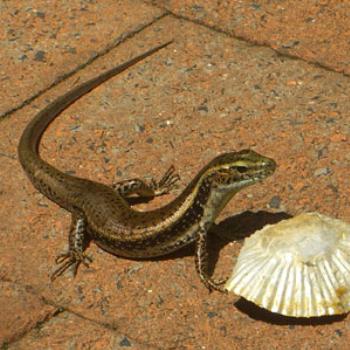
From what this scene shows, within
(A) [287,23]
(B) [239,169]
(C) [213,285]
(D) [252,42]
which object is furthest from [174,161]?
(A) [287,23]

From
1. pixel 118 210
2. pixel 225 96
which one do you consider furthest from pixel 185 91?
pixel 118 210

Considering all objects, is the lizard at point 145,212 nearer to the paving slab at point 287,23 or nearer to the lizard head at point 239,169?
the lizard head at point 239,169

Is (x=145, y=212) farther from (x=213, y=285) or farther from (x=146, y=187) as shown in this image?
(x=213, y=285)

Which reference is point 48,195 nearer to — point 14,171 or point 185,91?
point 14,171

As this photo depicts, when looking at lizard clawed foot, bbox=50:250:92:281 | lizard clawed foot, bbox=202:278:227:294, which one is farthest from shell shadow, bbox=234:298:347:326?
lizard clawed foot, bbox=50:250:92:281

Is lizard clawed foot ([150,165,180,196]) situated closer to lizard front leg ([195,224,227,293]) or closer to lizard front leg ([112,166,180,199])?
lizard front leg ([112,166,180,199])

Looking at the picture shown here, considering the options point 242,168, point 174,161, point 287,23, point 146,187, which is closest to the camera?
point 242,168
